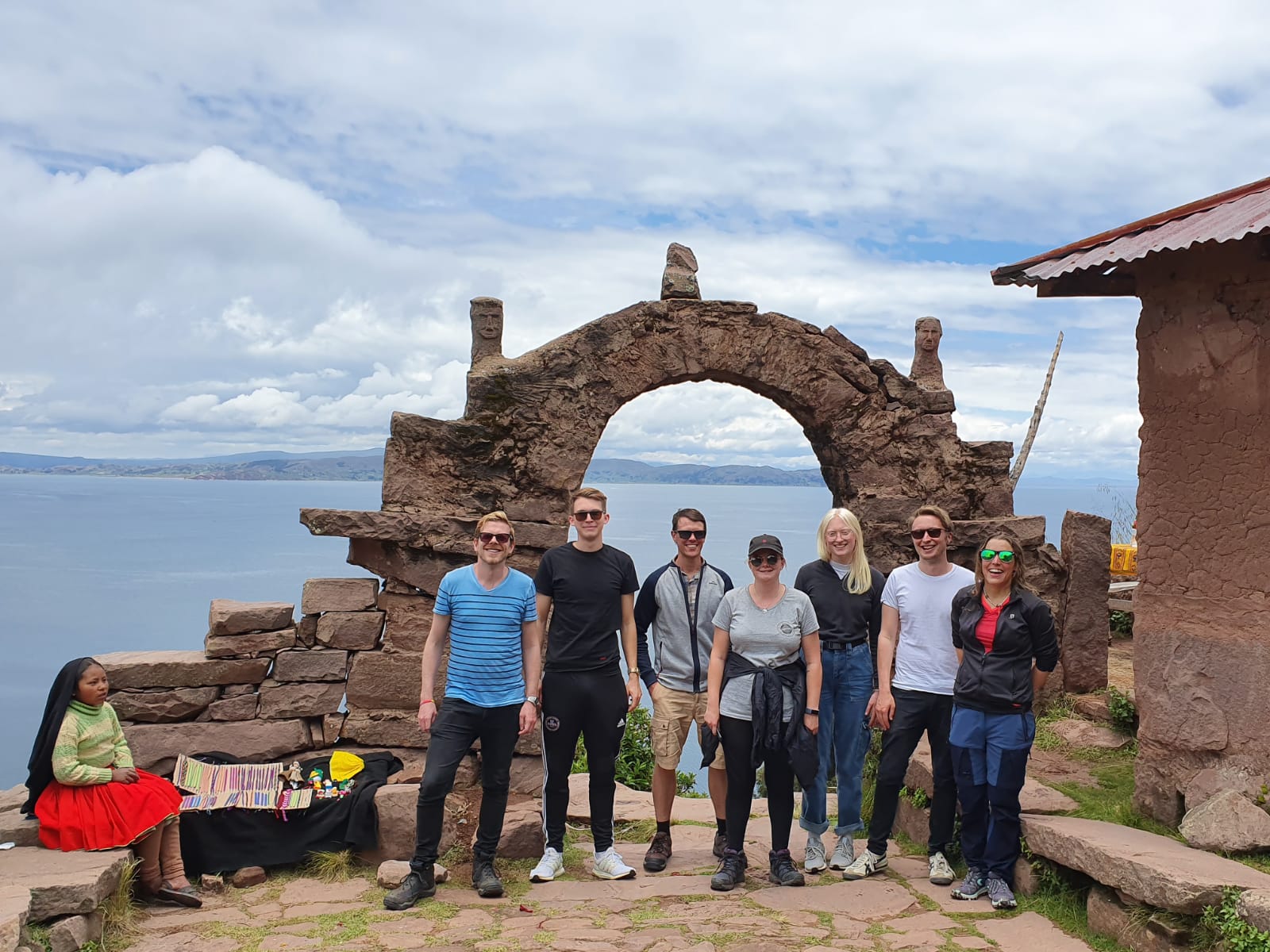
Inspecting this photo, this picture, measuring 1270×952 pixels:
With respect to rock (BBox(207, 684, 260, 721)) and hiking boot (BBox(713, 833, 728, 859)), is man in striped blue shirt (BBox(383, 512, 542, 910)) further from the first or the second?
rock (BBox(207, 684, 260, 721))

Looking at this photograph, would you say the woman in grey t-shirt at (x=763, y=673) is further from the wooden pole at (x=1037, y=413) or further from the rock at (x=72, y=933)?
the wooden pole at (x=1037, y=413)

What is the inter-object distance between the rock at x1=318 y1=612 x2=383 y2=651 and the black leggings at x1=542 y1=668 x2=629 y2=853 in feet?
7.49

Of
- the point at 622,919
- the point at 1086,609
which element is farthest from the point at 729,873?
the point at 1086,609

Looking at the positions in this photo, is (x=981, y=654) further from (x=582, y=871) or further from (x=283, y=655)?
(x=283, y=655)

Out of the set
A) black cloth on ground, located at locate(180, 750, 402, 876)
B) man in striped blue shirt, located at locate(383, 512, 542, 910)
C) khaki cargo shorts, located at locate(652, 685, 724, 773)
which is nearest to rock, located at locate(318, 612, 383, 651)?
black cloth on ground, located at locate(180, 750, 402, 876)

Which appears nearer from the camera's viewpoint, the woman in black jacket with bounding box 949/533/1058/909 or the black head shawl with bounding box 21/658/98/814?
the woman in black jacket with bounding box 949/533/1058/909

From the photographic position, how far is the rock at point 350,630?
740 centimetres

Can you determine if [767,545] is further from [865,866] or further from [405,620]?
[405,620]

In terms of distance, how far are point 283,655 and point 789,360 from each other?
4257 millimetres

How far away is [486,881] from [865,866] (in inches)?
78.8

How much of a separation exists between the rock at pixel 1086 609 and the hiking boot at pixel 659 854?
480 cm

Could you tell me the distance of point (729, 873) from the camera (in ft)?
17.9

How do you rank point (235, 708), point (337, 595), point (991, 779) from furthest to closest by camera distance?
point (337, 595), point (235, 708), point (991, 779)

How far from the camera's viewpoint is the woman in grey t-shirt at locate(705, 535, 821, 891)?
5188 millimetres
